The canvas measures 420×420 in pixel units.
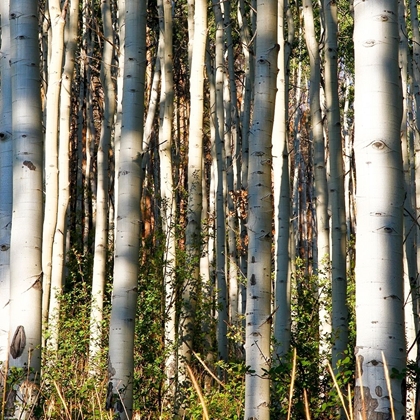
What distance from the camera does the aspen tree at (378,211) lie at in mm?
2482

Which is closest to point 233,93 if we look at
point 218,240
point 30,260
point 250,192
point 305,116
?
point 218,240

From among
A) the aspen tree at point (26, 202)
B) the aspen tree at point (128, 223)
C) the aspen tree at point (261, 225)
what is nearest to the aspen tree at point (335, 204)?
the aspen tree at point (261, 225)

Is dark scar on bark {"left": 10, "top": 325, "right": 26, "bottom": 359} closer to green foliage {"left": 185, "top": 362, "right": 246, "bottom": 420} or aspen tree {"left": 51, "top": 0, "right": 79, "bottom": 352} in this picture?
green foliage {"left": 185, "top": 362, "right": 246, "bottom": 420}

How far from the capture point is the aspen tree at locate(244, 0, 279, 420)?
4.74 meters

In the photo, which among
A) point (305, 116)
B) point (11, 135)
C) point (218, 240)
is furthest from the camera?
point (305, 116)

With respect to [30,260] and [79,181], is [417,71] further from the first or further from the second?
[79,181]

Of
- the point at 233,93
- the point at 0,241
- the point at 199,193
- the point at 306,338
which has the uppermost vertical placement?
the point at 233,93

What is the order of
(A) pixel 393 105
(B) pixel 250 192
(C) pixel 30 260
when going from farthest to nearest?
(B) pixel 250 192 → (C) pixel 30 260 → (A) pixel 393 105

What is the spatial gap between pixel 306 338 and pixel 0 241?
15.9 feet

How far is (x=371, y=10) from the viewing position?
107 inches

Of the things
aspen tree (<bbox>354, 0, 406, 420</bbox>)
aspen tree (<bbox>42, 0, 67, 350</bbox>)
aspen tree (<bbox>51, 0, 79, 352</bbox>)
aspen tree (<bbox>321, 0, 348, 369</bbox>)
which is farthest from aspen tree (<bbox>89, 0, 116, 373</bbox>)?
aspen tree (<bbox>354, 0, 406, 420</bbox>)

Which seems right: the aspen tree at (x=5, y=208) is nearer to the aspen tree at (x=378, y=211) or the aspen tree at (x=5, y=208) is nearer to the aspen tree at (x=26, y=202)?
the aspen tree at (x=26, y=202)

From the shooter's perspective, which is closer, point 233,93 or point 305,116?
point 233,93

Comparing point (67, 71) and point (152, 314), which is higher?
point (67, 71)
